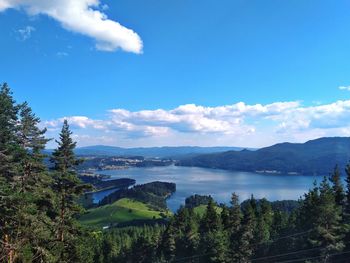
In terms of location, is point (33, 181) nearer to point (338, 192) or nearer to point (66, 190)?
point (66, 190)

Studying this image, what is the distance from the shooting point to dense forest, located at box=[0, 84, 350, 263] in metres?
23.2

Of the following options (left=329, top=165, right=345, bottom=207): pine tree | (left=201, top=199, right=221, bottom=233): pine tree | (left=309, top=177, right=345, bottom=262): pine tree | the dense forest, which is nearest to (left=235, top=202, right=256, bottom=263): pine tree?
the dense forest

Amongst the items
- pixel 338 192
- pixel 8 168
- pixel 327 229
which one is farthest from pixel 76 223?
pixel 338 192

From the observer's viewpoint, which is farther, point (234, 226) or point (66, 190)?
point (234, 226)

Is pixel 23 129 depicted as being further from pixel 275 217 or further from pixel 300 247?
pixel 275 217

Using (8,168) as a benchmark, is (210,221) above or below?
below

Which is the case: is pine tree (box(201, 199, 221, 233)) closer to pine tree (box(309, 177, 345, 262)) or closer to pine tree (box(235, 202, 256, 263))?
pine tree (box(235, 202, 256, 263))

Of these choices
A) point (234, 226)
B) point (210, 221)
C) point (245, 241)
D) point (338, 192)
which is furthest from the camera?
point (210, 221)

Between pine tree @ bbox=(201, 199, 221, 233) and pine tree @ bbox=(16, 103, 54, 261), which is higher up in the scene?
pine tree @ bbox=(16, 103, 54, 261)

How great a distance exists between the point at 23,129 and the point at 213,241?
31886 millimetres

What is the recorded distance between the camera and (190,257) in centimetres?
6588

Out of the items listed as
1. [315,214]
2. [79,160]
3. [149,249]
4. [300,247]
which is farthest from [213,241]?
[149,249]

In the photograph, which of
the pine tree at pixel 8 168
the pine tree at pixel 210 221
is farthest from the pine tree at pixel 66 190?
the pine tree at pixel 210 221

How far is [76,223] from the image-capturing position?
28.9 metres
